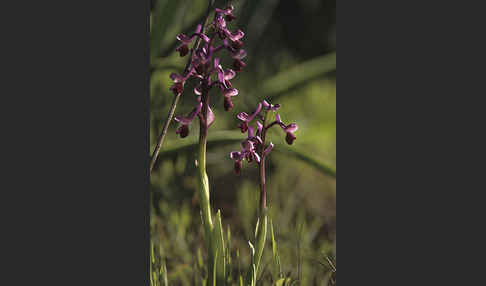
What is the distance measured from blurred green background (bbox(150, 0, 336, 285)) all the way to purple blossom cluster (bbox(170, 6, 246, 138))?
48mm

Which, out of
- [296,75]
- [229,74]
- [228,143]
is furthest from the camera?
[296,75]

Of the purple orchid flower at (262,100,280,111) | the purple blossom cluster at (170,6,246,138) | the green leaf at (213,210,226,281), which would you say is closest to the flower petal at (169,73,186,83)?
the purple blossom cluster at (170,6,246,138)

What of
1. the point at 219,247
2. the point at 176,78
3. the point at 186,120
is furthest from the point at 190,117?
the point at 219,247

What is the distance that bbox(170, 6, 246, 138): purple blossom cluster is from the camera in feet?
5.21

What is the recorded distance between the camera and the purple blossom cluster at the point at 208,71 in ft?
5.21

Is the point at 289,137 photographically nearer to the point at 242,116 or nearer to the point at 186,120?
the point at 242,116

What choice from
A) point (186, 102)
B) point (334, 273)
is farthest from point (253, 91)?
point (334, 273)

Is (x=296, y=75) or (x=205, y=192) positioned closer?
(x=205, y=192)

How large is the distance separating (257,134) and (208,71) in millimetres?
228

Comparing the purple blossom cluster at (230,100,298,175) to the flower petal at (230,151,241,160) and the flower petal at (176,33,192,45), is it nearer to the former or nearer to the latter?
the flower petal at (230,151,241,160)

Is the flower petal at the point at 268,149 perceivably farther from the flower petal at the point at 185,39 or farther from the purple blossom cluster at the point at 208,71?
the flower petal at the point at 185,39

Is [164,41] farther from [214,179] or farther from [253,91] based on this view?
[214,179]

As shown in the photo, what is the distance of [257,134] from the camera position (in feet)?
5.33

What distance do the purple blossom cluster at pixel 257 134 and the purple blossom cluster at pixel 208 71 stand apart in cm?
7
